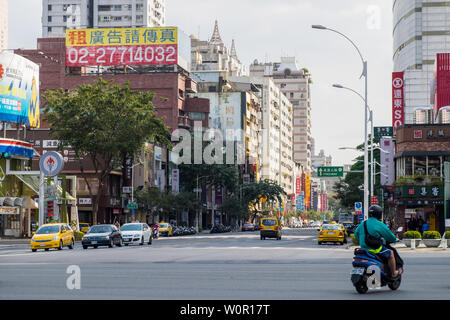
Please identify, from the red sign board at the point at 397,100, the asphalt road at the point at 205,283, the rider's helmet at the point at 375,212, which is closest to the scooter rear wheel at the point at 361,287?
the asphalt road at the point at 205,283

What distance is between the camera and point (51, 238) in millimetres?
42531

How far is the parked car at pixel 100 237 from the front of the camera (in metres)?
46.8

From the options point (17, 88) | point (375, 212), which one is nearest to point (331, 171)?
point (17, 88)

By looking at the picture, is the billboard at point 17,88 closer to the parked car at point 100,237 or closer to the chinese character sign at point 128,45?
the parked car at point 100,237

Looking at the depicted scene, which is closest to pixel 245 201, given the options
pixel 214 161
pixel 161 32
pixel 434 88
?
pixel 214 161

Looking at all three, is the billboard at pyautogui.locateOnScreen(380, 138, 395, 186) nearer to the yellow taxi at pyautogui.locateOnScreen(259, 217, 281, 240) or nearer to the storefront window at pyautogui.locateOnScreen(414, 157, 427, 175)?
the storefront window at pyautogui.locateOnScreen(414, 157, 427, 175)

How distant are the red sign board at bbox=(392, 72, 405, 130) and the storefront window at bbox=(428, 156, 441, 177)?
23.1 m

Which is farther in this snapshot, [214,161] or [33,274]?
[214,161]

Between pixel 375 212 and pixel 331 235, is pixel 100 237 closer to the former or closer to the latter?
pixel 331 235

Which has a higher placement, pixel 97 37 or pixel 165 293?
pixel 97 37

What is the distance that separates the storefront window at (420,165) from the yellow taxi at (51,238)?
35784mm
